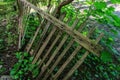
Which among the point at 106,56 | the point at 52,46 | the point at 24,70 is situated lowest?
the point at 24,70

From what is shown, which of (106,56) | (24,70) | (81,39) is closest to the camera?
(106,56)

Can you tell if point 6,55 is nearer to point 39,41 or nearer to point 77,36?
point 39,41

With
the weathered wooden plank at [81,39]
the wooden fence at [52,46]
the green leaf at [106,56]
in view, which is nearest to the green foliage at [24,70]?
the wooden fence at [52,46]

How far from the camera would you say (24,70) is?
3807 millimetres

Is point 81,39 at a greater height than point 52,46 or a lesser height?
greater

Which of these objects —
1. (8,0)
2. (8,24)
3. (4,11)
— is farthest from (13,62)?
(8,0)

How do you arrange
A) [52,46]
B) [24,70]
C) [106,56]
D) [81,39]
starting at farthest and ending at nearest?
[24,70], [52,46], [81,39], [106,56]

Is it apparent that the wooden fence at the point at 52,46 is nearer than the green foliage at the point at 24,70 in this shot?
Yes

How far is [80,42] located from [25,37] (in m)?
1.67

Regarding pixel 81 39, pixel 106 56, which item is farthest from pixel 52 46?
pixel 106 56

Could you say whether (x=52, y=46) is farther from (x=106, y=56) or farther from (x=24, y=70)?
(x=106, y=56)

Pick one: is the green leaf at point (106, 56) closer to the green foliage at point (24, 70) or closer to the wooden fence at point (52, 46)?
the wooden fence at point (52, 46)

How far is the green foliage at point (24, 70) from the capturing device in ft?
12.3

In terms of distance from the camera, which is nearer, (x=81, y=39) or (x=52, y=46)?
(x=81, y=39)
